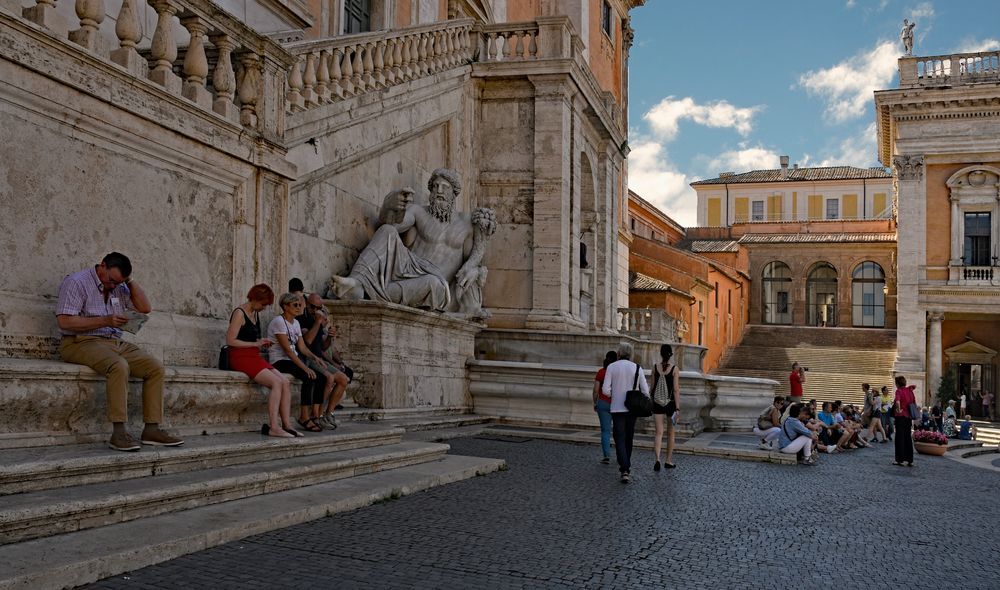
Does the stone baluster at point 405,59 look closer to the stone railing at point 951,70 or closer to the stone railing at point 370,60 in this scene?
the stone railing at point 370,60

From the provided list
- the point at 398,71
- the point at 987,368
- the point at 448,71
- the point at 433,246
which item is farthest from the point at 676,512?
the point at 987,368

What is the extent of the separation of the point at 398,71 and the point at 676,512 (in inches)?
324

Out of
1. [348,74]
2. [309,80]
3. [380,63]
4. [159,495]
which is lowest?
[159,495]

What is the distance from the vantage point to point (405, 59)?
1316cm

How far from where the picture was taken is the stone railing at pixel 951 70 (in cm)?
3706

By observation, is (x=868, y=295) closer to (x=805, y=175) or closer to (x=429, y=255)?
(x=805, y=175)

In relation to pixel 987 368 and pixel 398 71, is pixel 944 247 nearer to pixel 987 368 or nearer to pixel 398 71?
pixel 987 368

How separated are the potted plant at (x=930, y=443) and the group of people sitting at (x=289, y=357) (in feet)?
39.7

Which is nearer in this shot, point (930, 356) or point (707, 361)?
point (930, 356)

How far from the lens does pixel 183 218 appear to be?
7309mm

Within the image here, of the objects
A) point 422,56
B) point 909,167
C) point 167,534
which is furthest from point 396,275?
point 909,167

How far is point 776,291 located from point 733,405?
44.4 metres

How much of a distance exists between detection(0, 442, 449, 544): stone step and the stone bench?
0.61m

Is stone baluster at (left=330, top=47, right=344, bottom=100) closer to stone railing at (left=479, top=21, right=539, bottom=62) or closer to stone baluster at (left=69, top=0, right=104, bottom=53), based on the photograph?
stone baluster at (left=69, top=0, right=104, bottom=53)
